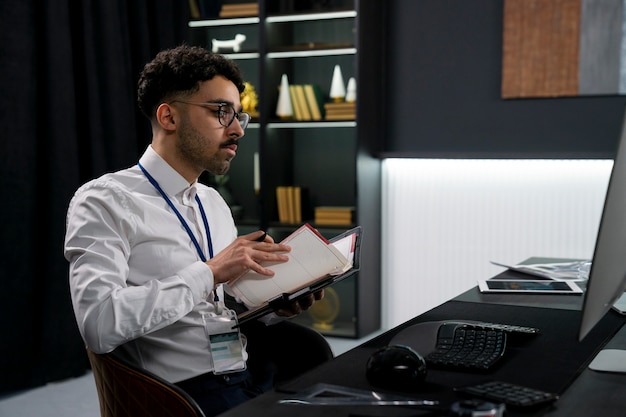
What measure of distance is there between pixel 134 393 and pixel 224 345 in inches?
12.3

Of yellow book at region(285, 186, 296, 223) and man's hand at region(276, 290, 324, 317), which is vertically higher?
man's hand at region(276, 290, 324, 317)

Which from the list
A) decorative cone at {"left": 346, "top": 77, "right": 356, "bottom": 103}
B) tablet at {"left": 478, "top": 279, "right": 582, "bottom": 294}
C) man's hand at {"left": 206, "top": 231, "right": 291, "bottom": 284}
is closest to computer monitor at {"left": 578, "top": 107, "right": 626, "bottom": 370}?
man's hand at {"left": 206, "top": 231, "right": 291, "bottom": 284}

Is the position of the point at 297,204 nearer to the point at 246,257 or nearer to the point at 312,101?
the point at 312,101

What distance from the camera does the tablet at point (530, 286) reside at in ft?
7.71

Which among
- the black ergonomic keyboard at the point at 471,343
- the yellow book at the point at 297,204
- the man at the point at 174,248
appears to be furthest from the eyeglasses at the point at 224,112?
the yellow book at the point at 297,204

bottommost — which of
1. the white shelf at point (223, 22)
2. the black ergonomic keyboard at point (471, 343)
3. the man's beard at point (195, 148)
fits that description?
the black ergonomic keyboard at point (471, 343)

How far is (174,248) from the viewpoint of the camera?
2.01 meters

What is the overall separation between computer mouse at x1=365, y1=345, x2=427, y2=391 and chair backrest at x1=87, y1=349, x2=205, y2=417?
429mm

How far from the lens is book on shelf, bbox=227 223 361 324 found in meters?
1.77

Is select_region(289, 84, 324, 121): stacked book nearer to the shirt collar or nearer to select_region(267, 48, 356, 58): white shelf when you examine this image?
select_region(267, 48, 356, 58): white shelf

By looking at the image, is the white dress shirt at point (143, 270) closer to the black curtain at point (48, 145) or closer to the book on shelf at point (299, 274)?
the book on shelf at point (299, 274)

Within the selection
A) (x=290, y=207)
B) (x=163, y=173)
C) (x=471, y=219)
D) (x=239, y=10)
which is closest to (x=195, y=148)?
(x=163, y=173)

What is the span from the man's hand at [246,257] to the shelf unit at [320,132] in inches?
116

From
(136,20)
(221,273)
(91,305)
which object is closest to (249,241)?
(221,273)
